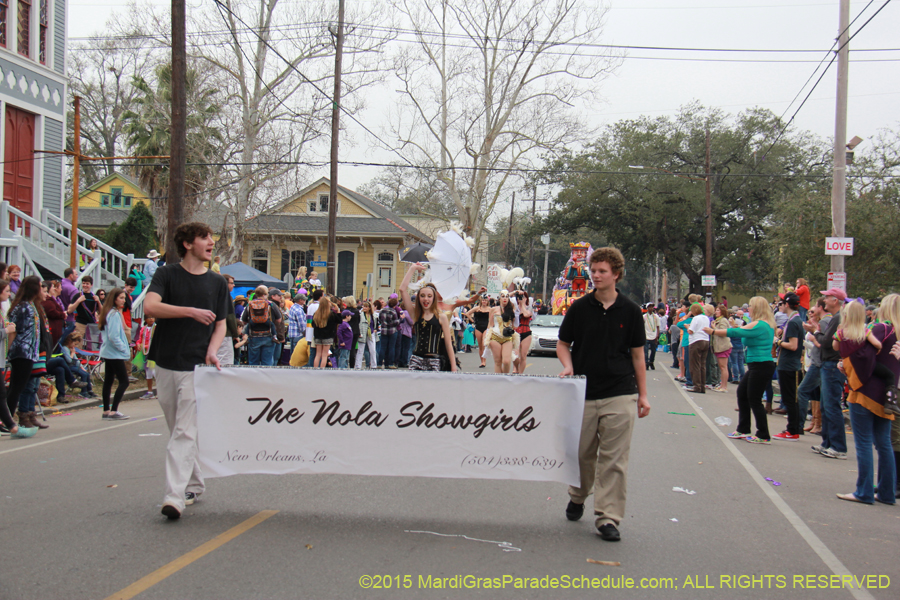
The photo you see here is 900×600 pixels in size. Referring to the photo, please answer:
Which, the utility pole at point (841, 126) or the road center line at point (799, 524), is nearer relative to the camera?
the road center line at point (799, 524)

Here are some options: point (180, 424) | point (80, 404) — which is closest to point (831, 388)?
point (180, 424)

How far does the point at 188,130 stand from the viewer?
97.8 feet

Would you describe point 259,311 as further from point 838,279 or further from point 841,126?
point 841,126

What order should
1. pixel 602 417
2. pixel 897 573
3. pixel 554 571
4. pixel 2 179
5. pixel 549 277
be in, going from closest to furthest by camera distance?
pixel 554 571 → pixel 897 573 → pixel 602 417 → pixel 2 179 → pixel 549 277

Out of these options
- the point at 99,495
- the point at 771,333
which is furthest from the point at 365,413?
the point at 771,333

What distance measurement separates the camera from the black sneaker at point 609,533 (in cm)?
486

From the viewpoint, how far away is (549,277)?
92.8 m

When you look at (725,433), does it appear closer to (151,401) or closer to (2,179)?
(151,401)

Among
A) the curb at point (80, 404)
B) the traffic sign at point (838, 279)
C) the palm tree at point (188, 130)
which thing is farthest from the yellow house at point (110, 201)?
the traffic sign at point (838, 279)

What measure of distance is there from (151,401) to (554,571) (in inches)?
373

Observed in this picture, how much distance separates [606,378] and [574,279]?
30.0 meters

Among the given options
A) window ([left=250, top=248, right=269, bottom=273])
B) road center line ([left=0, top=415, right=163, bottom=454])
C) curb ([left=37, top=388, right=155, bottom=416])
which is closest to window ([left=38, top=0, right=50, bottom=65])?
curb ([left=37, top=388, right=155, bottom=416])

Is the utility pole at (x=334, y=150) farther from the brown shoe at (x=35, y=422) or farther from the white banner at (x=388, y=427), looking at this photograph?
the white banner at (x=388, y=427)

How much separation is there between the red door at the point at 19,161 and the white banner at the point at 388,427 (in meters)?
16.1
